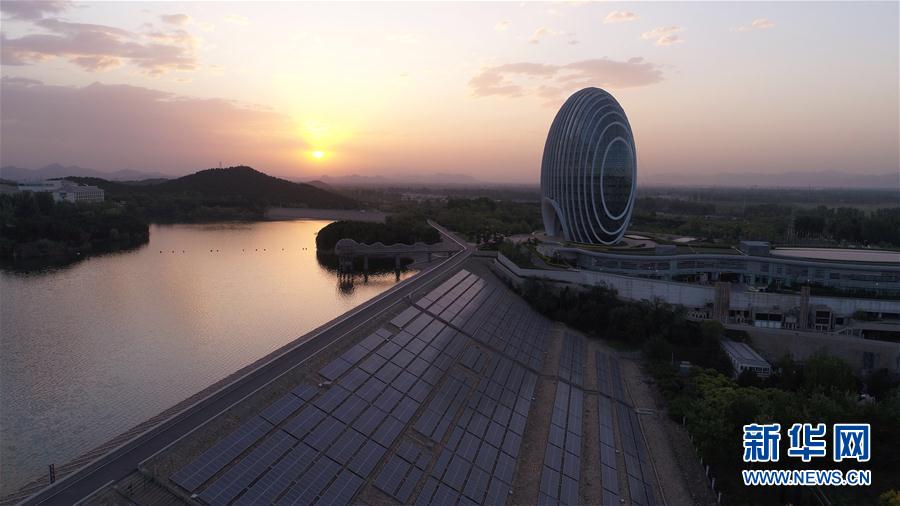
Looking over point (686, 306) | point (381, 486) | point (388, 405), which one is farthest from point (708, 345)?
point (381, 486)

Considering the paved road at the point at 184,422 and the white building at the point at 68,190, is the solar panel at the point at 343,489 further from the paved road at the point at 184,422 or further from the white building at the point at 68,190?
the white building at the point at 68,190

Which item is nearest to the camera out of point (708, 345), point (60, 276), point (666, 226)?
point (708, 345)

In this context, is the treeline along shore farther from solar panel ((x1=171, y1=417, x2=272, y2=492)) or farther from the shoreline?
solar panel ((x1=171, y1=417, x2=272, y2=492))

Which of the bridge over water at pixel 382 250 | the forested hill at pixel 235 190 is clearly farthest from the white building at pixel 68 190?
the bridge over water at pixel 382 250

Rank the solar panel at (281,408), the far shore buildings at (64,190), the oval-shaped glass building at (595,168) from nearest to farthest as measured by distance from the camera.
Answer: the solar panel at (281,408), the oval-shaped glass building at (595,168), the far shore buildings at (64,190)

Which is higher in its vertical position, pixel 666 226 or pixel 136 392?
pixel 666 226

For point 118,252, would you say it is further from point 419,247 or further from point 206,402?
point 206,402

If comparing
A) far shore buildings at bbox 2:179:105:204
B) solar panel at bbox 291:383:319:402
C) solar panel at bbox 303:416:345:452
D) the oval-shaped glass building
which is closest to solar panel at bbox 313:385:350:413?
solar panel at bbox 291:383:319:402
